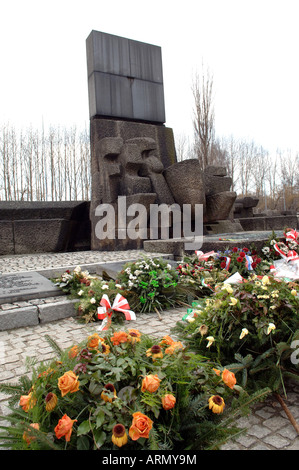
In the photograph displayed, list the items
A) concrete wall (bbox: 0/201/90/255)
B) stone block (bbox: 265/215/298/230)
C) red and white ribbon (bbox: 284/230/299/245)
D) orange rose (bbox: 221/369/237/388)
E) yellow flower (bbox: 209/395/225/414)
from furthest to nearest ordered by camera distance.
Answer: stone block (bbox: 265/215/298/230), concrete wall (bbox: 0/201/90/255), red and white ribbon (bbox: 284/230/299/245), orange rose (bbox: 221/369/237/388), yellow flower (bbox: 209/395/225/414)

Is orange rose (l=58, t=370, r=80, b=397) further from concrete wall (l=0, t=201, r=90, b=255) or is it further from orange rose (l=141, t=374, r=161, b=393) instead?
concrete wall (l=0, t=201, r=90, b=255)

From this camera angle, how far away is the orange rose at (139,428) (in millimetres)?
1229

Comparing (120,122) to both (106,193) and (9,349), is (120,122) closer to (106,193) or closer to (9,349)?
(106,193)

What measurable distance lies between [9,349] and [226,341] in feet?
5.73

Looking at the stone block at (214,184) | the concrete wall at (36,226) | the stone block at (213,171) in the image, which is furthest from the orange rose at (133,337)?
the stone block at (213,171)

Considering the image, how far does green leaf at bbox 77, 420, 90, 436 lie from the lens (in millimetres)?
1283

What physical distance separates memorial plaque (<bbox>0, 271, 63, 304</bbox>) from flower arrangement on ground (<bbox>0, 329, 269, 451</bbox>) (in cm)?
211

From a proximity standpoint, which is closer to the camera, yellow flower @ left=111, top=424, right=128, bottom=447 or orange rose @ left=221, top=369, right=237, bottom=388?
yellow flower @ left=111, top=424, right=128, bottom=447

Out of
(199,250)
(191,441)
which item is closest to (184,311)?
(199,250)

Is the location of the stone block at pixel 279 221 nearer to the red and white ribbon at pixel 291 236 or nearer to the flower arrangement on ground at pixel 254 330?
the red and white ribbon at pixel 291 236

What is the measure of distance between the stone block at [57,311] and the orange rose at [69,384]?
7.50ft

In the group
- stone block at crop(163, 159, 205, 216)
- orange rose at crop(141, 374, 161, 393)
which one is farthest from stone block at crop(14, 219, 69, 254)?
orange rose at crop(141, 374, 161, 393)

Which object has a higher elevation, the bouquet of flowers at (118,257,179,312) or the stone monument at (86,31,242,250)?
the stone monument at (86,31,242,250)
